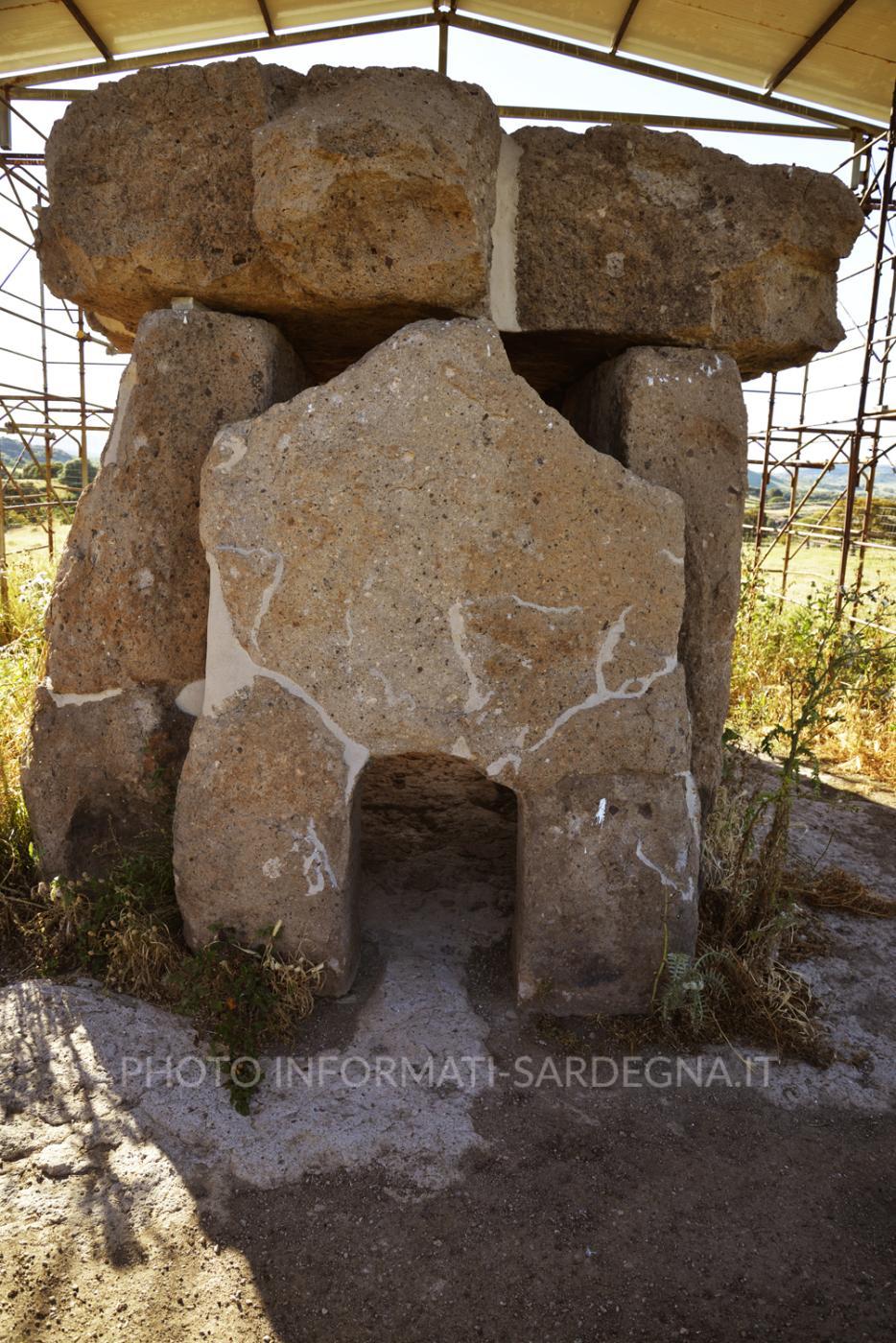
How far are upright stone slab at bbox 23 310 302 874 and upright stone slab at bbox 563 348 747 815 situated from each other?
40.5 inches

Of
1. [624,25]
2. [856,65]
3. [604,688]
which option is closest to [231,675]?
[604,688]

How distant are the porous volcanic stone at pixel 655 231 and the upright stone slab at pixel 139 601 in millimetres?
828

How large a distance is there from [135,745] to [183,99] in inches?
69.5

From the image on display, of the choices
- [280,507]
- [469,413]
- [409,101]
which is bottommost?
[280,507]

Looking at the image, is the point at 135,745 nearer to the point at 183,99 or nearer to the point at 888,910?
the point at 183,99

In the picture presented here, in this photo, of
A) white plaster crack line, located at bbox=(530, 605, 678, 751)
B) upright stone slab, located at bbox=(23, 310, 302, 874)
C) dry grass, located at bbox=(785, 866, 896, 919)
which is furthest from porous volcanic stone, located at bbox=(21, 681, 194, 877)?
dry grass, located at bbox=(785, 866, 896, 919)

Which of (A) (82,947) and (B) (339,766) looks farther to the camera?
(A) (82,947)

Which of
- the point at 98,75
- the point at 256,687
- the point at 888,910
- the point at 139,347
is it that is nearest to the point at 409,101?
the point at 139,347

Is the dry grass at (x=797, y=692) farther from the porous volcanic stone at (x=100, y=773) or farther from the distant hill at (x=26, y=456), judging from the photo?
the distant hill at (x=26, y=456)

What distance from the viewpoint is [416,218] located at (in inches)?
89.4

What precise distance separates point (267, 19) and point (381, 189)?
13.6 feet

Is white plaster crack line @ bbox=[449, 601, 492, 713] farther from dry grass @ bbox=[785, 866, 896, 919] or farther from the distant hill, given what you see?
the distant hill

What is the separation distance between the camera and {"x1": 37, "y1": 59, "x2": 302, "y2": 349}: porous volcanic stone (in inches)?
92.4

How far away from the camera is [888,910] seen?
10.2 feet
